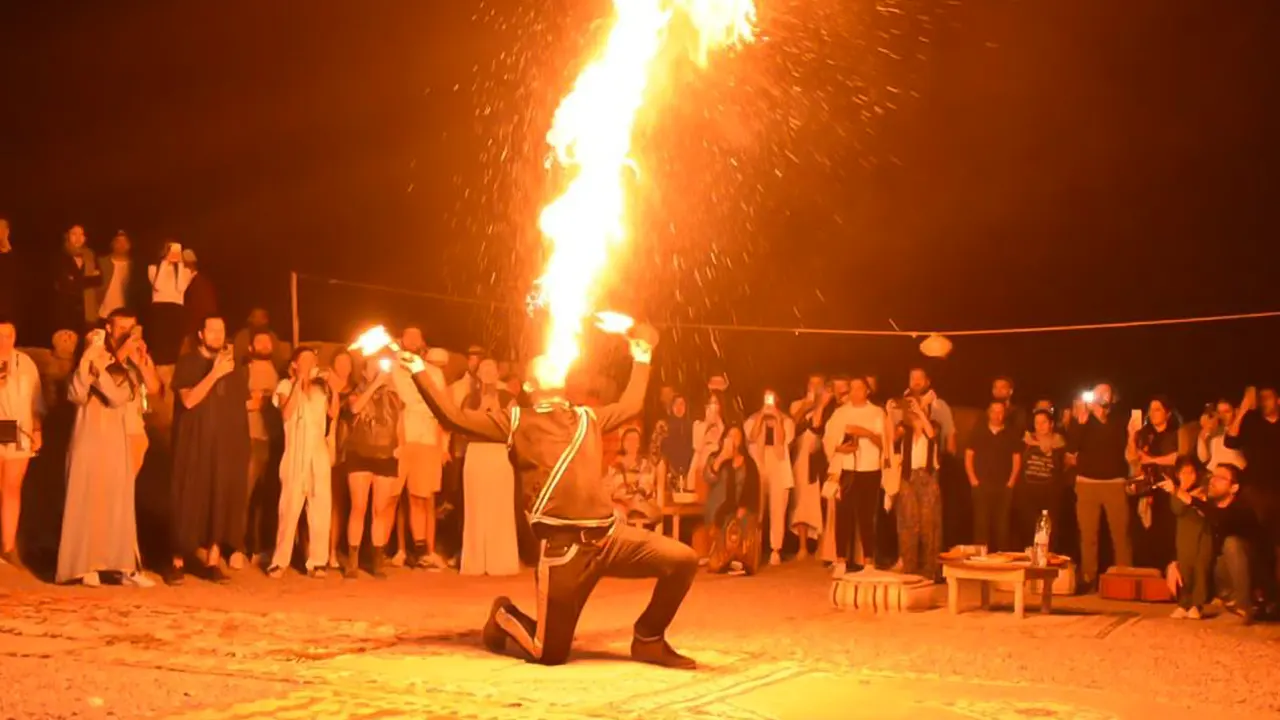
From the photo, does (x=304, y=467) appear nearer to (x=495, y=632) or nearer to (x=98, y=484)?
(x=98, y=484)

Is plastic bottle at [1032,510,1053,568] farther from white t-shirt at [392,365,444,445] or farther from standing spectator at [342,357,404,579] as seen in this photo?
standing spectator at [342,357,404,579]

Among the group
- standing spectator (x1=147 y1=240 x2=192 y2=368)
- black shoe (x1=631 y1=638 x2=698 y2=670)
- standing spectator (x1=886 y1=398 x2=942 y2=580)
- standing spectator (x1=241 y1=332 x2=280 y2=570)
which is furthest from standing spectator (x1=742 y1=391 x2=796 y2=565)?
black shoe (x1=631 y1=638 x2=698 y2=670)

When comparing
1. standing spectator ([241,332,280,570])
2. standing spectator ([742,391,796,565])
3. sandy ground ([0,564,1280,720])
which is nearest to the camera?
sandy ground ([0,564,1280,720])

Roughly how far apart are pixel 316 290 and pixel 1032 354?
Result: 1016 cm

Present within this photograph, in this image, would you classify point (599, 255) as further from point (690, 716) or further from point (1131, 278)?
point (1131, 278)

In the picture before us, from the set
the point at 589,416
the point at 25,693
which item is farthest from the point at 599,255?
the point at 25,693

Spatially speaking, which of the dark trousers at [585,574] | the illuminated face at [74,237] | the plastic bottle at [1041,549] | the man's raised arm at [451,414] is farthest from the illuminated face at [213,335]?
the plastic bottle at [1041,549]

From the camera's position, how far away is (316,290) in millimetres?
19984

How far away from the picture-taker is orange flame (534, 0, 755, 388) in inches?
394

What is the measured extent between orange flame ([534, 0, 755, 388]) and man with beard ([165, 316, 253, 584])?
457 centimetres

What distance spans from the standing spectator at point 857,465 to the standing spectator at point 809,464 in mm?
1406

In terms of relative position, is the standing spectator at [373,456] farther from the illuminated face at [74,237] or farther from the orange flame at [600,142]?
the orange flame at [600,142]

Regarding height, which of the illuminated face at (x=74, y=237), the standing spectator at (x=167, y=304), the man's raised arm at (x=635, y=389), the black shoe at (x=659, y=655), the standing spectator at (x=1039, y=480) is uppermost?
the illuminated face at (x=74, y=237)

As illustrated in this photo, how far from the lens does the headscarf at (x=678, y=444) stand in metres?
17.4
